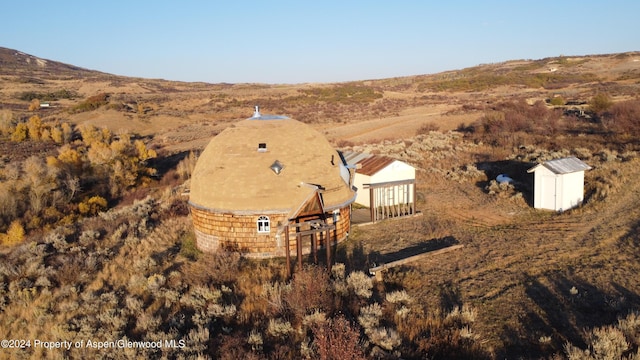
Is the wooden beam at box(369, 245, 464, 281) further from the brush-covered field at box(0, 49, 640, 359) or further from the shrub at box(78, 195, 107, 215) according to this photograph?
the shrub at box(78, 195, 107, 215)

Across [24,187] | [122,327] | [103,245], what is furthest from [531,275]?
[24,187]

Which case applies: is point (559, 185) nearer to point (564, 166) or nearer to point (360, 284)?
point (564, 166)

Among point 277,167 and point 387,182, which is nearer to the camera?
point 277,167

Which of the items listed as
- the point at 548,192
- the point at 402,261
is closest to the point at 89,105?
the point at 402,261

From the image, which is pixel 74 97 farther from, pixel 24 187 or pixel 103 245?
pixel 103 245

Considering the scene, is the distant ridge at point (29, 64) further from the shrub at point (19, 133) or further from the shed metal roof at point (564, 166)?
the shed metal roof at point (564, 166)

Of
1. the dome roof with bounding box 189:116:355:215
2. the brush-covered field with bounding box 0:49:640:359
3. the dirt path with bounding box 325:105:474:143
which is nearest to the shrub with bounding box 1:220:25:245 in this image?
the brush-covered field with bounding box 0:49:640:359

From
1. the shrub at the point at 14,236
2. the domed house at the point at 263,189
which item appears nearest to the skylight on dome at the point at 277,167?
the domed house at the point at 263,189
